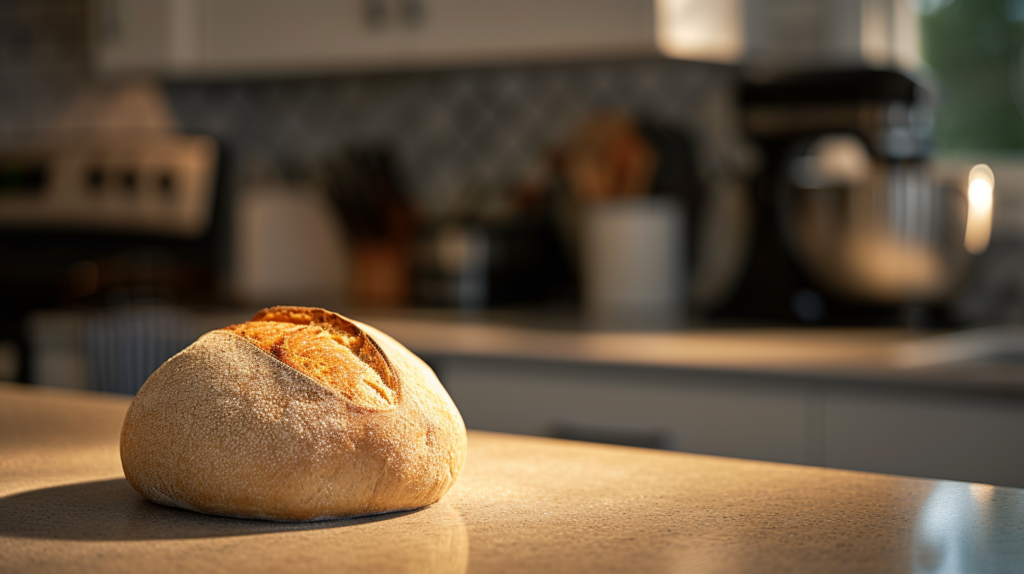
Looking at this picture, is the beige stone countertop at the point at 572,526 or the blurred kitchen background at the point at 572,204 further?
the blurred kitchen background at the point at 572,204

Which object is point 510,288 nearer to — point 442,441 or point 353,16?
point 353,16

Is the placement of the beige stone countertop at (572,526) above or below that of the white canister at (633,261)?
above

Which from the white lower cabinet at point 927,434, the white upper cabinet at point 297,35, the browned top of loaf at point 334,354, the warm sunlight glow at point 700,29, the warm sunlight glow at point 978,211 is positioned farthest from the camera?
the white upper cabinet at point 297,35

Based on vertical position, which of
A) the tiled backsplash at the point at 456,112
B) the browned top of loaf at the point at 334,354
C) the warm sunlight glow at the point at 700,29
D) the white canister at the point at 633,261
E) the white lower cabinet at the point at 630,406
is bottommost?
the white lower cabinet at the point at 630,406

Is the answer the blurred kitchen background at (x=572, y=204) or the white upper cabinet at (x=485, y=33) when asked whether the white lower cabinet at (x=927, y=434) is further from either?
the white upper cabinet at (x=485, y=33)

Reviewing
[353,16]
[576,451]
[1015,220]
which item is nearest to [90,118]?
[353,16]

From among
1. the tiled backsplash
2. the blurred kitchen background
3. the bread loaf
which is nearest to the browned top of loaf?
the bread loaf

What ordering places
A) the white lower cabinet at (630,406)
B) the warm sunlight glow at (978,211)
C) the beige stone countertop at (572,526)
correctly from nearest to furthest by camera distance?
the beige stone countertop at (572,526)
the white lower cabinet at (630,406)
the warm sunlight glow at (978,211)

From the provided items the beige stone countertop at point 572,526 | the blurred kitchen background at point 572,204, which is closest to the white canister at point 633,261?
the blurred kitchen background at point 572,204
